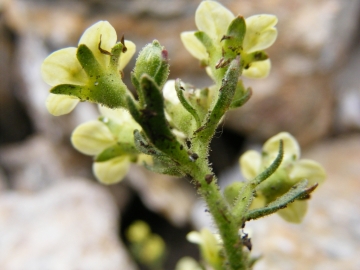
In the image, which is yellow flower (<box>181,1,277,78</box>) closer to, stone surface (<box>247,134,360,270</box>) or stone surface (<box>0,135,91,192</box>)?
stone surface (<box>247,134,360,270</box>)

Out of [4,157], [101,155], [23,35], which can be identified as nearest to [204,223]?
[101,155]

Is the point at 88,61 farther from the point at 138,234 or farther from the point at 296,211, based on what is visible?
the point at 138,234

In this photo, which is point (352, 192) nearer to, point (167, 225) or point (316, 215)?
point (316, 215)

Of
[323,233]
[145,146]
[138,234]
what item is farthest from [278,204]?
[138,234]

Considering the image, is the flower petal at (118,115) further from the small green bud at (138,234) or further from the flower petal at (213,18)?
the small green bud at (138,234)

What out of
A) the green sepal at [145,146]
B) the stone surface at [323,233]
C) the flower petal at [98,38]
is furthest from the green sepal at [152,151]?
the stone surface at [323,233]

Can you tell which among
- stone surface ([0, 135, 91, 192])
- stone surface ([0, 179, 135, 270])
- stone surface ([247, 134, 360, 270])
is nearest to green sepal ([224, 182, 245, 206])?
stone surface ([247, 134, 360, 270])

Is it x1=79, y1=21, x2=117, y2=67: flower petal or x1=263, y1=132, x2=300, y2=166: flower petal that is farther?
x1=263, y1=132, x2=300, y2=166: flower petal
